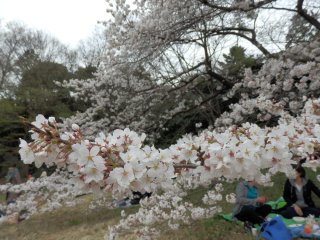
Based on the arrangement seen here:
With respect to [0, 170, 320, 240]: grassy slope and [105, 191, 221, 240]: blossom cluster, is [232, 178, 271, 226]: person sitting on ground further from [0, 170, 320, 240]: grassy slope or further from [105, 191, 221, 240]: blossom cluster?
[105, 191, 221, 240]: blossom cluster

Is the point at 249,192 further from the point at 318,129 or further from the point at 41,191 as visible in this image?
the point at 41,191

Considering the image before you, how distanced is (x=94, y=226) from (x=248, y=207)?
3572 millimetres

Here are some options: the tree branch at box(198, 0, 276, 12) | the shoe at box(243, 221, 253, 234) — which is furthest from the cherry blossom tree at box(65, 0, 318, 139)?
the shoe at box(243, 221, 253, 234)

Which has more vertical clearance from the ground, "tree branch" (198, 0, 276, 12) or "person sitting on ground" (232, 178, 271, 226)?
"tree branch" (198, 0, 276, 12)

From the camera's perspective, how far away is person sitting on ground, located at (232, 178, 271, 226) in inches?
216

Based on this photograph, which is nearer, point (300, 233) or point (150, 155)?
point (150, 155)

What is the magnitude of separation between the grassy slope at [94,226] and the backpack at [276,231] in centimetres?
44

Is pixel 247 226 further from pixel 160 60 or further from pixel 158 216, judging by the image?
pixel 160 60

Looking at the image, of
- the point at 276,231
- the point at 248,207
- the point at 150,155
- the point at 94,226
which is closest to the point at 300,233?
the point at 276,231

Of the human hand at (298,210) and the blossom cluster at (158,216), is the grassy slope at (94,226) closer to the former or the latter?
the blossom cluster at (158,216)

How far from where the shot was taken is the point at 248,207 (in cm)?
548

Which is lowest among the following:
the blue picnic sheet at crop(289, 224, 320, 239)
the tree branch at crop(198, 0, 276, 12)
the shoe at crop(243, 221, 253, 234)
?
the blue picnic sheet at crop(289, 224, 320, 239)

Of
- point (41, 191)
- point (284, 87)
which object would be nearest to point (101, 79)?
point (41, 191)

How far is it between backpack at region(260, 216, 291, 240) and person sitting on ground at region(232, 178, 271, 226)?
64 centimetres
